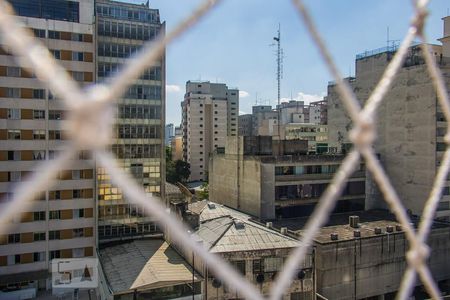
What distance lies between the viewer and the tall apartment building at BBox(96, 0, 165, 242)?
1691cm

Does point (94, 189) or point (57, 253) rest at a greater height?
point (94, 189)

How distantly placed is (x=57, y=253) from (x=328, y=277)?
11.5 metres

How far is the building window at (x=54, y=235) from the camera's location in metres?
16.8

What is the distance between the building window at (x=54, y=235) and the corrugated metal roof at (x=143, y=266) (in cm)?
239

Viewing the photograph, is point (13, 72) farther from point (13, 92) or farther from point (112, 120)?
point (112, 120)

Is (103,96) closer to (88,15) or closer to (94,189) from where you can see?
(94,189)

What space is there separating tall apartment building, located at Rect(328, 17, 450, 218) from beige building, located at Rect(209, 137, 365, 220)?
202 cm

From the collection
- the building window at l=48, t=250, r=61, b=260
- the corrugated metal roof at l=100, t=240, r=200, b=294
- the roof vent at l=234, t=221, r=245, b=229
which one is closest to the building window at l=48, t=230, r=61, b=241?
the building window at l=48, t=250, r=61, b=260

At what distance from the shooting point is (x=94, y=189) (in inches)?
680

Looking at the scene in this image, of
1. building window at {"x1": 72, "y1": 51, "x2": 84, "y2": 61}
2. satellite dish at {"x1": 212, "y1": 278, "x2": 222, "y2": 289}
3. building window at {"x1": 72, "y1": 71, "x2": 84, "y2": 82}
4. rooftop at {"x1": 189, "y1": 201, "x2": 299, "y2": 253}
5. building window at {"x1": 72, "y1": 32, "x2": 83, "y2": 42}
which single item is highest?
building window at {"x1": 72, "y1": 32, "x2": 83, "y2": 42}

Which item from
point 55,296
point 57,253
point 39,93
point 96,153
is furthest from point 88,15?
point 96,153

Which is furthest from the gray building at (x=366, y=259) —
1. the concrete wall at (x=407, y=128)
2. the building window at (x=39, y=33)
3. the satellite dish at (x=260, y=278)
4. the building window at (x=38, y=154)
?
the building window at (x=39, y=33)

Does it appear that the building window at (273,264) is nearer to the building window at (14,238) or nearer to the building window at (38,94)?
the building window at (14,238)

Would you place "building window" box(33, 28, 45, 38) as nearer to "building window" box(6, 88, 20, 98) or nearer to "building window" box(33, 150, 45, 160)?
"building window" box(6, 88, 20, 98)
